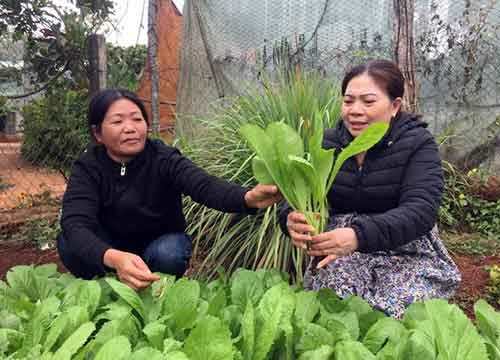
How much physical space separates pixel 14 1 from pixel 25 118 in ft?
3.17

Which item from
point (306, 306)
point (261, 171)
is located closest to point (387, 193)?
point (261, 171)

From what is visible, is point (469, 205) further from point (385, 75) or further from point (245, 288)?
point (245, 288)

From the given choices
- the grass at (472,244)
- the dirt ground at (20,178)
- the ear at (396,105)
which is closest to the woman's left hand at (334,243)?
the ear at (396,105)

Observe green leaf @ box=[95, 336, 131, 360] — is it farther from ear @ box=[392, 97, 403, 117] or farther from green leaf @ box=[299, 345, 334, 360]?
ear @ box=[392, 97, 403, 117]

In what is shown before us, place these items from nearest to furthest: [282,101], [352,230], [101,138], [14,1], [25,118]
→ [352,230] < [101,138] < [282,101] < [14,1] < [25,118]

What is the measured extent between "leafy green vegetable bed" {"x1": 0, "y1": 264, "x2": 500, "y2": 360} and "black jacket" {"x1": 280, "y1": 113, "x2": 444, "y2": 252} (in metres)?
0.26

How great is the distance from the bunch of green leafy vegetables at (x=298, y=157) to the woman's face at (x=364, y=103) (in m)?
0.38

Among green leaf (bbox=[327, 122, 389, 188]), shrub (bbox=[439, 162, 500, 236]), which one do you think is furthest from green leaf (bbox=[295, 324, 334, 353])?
shrub (bbox=[439, 162, 500, 236])

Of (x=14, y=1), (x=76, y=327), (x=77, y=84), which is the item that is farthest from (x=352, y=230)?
(x=14, y=1)

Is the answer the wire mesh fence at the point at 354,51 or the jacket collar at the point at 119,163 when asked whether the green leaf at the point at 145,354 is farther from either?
the wire mesh fence at the point at 354,51

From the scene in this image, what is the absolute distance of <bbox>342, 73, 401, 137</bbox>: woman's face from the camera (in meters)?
1.75

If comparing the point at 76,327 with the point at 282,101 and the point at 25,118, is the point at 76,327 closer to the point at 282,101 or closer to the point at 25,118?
the point at 282,101

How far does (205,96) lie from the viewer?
14.3ft

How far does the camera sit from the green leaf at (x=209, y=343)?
37.3 inches
